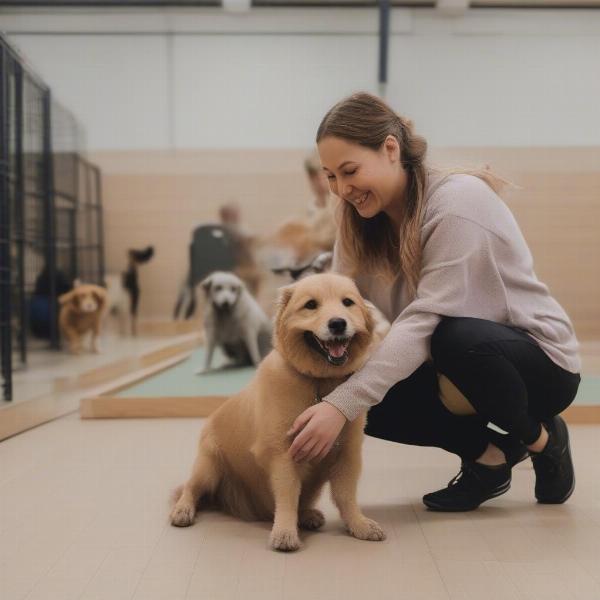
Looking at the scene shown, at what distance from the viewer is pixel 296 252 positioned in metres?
4.51

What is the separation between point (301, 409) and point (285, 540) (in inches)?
10.3

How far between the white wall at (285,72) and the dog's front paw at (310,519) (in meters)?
3.92

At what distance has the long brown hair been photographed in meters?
1.61

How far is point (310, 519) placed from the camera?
1.66 meters

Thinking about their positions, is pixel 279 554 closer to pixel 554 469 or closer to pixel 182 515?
pixel 182 515

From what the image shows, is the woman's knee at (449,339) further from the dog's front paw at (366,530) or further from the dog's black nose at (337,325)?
the dog's front paw at (366,530)

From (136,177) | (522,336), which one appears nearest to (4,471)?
(522,336)

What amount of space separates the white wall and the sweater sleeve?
367 centimetres

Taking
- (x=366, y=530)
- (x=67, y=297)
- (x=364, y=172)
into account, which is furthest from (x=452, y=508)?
(x=67, y=297)

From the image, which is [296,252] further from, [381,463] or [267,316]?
[381,463]

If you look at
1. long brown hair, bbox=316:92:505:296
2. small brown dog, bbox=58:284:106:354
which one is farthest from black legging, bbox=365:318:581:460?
small brown dog, bbox=58:284:106:354

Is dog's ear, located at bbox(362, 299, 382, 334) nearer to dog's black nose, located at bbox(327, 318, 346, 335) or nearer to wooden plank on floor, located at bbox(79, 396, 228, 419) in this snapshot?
dog's black nose, located at bbox(327, 318, 346, 335)

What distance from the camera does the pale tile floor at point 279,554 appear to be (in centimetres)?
130

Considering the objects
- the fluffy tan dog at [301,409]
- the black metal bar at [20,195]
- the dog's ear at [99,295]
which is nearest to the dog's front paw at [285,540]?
the fluffy tan dog at [301,409]
